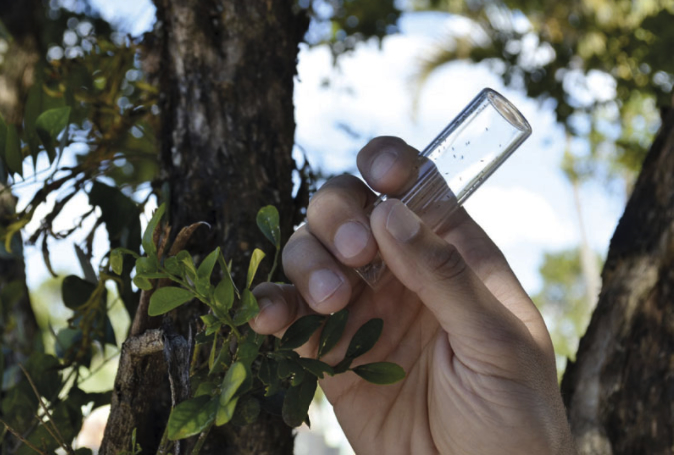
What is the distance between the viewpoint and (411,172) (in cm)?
73

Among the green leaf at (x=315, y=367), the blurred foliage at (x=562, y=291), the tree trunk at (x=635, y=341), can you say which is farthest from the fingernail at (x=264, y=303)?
the blurred foliage at (x=562, y=291)

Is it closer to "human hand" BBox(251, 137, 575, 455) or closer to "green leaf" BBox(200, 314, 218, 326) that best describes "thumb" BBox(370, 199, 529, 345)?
"human hand" BBox(251, 137, 575, 455)

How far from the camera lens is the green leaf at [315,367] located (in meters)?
0.51

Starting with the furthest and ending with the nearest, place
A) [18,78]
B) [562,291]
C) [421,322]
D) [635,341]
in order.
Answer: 1. [562,291]
2. [18,78]
3. [635,341]
4. [421,322]

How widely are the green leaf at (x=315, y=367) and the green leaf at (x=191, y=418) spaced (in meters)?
0.08

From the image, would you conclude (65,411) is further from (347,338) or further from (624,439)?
(624,439)

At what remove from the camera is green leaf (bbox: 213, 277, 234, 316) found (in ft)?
1.60

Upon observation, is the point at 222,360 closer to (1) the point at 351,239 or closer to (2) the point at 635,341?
(1) the point at 351,239

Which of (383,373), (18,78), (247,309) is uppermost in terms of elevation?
(18,78)

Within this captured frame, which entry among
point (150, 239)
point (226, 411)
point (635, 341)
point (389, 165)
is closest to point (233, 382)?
point (226, 411)

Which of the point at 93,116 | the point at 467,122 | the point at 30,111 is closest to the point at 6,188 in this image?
the point at 30,111

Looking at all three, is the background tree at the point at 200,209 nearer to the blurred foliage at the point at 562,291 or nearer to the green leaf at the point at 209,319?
the green leaf at the point at 209,319

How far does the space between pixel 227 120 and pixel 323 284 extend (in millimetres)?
294

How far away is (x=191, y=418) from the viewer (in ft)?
1.50
